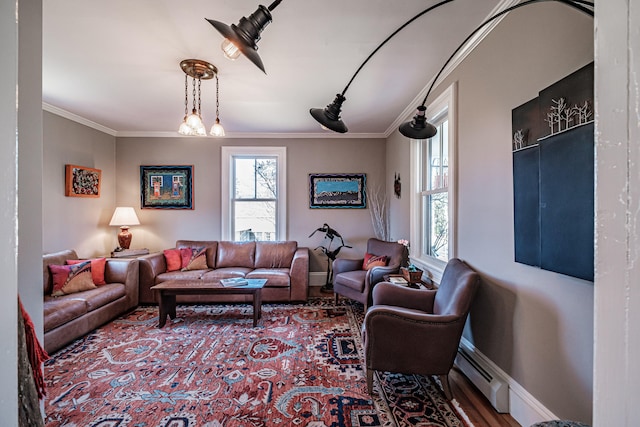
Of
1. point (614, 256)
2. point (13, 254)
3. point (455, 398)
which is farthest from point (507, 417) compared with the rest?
point (13, 254)

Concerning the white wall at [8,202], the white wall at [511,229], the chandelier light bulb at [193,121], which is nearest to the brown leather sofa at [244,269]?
the chandelier light bulb at [193,121]

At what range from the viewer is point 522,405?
62.6 inches

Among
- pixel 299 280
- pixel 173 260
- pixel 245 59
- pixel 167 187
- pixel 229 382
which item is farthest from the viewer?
pixel 167 187

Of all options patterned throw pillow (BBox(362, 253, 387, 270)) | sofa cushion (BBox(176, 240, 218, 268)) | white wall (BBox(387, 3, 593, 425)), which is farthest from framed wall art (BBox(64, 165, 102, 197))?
white wall (BBox(387, 3, 593, 425))

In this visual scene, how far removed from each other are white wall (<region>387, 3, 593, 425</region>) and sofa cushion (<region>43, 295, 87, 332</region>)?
138 inches

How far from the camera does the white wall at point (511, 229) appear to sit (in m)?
1.28

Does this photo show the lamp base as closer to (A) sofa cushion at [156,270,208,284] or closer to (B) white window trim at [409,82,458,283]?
(A) sofa cushion at [156,270,208,284]

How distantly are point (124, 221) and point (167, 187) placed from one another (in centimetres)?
81

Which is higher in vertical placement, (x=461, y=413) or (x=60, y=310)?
(x=60, y=310)

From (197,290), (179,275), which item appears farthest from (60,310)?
(179,275)

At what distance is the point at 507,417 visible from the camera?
1664 millimetres

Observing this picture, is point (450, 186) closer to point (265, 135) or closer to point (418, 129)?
point (418, 129)

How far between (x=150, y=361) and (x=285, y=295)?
170 cm

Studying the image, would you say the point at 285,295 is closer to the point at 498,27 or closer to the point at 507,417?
the point at 507,417
